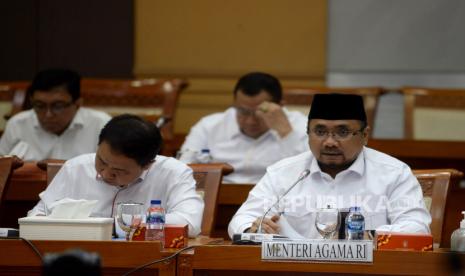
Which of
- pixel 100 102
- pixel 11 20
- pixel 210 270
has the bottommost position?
pixel 210 270

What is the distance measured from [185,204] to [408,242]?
0.94 m

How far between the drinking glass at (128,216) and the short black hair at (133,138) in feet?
0.96

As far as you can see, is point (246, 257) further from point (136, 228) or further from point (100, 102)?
point (100, 102)

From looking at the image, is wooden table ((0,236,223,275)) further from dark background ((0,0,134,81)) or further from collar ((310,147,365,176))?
dark background ((0,0,134,81))

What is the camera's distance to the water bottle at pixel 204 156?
4.68 m

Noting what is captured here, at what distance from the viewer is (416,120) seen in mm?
5266

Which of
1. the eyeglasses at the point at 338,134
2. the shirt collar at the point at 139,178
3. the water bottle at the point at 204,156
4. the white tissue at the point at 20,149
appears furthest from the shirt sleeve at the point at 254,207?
the white tissue at the point at 20,149

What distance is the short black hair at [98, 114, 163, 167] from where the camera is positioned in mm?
3205

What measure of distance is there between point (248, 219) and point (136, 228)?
0.54 meters

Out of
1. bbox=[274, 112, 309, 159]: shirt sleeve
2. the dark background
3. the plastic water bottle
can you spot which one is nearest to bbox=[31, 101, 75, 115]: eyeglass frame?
bbox=[274, 112, 309, 159]: shirt sleeve

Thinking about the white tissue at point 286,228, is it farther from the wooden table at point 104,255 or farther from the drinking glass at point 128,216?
the wooden table at point 104,255

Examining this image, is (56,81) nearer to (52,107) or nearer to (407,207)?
(52,107)

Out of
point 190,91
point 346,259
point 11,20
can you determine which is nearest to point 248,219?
point 346,259

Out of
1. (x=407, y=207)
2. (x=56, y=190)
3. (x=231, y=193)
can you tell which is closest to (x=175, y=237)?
(x=56, y=190)
